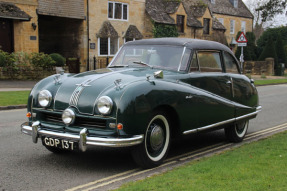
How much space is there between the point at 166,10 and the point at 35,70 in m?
17.9

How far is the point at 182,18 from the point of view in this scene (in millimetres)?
36875

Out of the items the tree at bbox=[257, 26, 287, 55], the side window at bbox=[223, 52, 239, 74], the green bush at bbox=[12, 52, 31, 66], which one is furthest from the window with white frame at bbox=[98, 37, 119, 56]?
the tree at bbox=[257, 26, 287, 55]

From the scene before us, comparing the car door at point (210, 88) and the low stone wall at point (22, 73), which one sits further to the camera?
the low stone wall at point (22, 73)

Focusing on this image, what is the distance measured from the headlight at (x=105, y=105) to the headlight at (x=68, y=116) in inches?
16.6

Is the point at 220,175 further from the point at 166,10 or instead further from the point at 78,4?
the point at 166,10

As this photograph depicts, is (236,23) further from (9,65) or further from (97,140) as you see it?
(97,140)

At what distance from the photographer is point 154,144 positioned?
5.31m

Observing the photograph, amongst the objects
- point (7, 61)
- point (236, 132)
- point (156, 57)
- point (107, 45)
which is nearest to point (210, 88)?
point (156, 57)

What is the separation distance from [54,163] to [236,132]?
3778mm

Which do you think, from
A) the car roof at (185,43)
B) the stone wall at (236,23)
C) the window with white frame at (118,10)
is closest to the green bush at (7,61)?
the window with white frame at (118,10)

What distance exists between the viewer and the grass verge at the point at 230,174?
4.22 metres

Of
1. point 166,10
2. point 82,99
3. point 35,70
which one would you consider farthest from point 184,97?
point 166,10

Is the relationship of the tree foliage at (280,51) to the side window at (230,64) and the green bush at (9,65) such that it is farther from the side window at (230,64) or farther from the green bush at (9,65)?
the side window at (230,64)

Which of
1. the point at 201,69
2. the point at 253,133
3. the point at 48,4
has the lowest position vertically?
the point at 253,133
